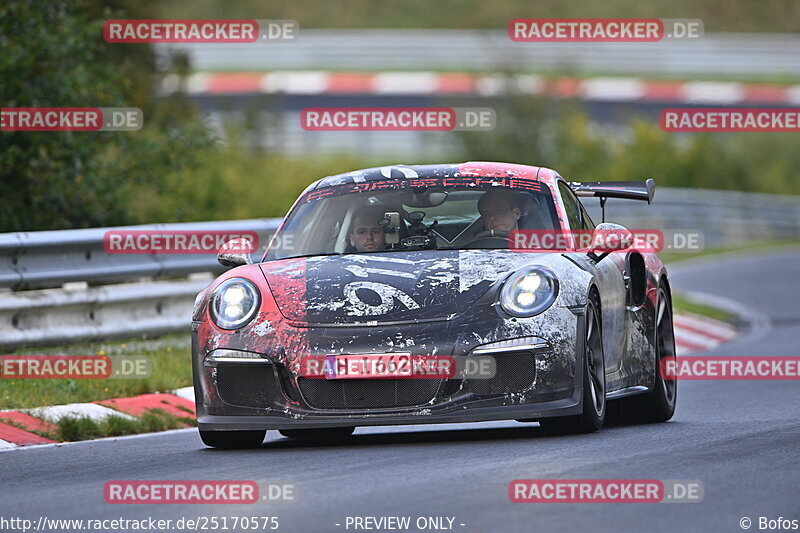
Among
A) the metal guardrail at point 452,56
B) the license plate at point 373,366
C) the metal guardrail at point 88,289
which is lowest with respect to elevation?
the license plate at point 373,366

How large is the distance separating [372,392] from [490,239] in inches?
51.5

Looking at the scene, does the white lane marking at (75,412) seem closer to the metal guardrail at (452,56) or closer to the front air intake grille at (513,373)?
the front air intake grille at (513,373)

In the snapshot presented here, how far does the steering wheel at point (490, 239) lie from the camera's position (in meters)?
8.92

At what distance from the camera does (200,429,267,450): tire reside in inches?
338

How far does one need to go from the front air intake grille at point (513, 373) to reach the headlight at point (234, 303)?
1202 millimetres

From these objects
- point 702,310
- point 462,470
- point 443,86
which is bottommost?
point 462,470

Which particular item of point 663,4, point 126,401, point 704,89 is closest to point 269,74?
point 704,89

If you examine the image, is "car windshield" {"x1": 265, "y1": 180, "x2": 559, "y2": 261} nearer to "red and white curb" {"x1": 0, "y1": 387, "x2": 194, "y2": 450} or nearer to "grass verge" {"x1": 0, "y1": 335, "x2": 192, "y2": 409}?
"red and white curb" {"x1": 0, "y1": 387, "x2": 194, "y2": 450}

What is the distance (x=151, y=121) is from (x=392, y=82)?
22453 millimetres

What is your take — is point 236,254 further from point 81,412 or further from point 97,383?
point 97,383

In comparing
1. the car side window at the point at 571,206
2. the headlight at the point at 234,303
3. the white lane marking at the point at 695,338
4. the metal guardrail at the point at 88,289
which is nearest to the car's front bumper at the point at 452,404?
the headlight at the point at 234,303

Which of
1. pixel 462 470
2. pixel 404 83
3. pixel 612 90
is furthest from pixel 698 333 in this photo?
pixel 612 90

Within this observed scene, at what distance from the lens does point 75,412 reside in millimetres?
9891

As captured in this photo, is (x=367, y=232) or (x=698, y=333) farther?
(x=698, y=333)
